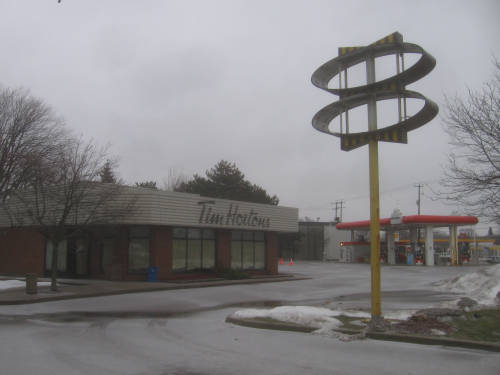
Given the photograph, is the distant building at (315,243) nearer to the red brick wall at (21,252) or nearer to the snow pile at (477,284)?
the red brick wall at (21,252)

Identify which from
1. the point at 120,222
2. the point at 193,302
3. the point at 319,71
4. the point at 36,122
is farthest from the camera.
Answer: the point at 36,122

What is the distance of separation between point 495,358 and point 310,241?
224 ft

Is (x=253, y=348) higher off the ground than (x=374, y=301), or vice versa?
(x=374, y=301)

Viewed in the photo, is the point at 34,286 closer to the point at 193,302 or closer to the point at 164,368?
the point at 193,302

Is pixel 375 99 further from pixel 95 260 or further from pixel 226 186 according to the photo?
pixel 226 186

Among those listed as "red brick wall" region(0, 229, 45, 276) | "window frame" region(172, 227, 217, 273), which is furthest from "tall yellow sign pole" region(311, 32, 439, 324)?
"red brick wall" region(0, 229, 45, 276)

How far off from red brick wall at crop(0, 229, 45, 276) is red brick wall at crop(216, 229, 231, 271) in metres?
10.8

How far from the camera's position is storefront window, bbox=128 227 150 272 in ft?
87.6

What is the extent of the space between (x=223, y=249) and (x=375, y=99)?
67.9 feet

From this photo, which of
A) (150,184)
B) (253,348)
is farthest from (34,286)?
(150,184)

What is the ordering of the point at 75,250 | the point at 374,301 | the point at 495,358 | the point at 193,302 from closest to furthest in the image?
the point at 495,358 < the point at 374,301 < the point at 193,302 < the point at 75,250

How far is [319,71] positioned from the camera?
1239 centimetres

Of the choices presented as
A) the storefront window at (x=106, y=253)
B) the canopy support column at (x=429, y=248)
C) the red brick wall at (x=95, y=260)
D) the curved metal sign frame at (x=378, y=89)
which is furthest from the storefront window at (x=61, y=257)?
the canopy support column at (x=429, y=248)

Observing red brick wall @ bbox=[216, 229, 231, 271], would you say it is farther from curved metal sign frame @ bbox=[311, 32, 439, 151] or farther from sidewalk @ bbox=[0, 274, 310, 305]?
curved metal sign frame @ bbox=[311, 32, 439, 151]
